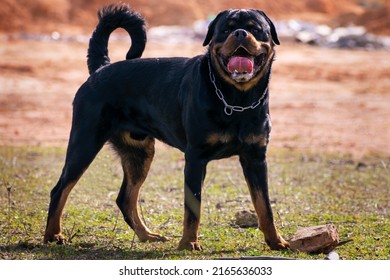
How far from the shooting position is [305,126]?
17188 millimetres

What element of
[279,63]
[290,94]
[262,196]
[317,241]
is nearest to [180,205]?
[262,196]

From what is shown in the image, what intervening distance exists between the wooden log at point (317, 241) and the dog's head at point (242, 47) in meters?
1.24

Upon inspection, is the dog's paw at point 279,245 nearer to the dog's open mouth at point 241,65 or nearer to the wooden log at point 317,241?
the wooden log at point 317,241

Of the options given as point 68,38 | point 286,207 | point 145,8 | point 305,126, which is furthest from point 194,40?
point 286,207

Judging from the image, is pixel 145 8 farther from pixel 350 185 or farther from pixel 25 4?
pixel 350 185

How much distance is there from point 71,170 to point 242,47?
1900 millimetres

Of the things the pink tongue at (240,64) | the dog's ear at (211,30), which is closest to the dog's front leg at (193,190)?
the pink tongue at (240,64)

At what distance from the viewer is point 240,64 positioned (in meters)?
6.48

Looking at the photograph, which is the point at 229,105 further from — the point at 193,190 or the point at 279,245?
the point at 279,245

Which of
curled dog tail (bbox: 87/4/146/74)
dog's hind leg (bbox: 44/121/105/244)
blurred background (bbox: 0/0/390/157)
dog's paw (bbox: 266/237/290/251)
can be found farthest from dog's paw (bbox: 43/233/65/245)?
blurred background (bbox: 0/0/390/157)

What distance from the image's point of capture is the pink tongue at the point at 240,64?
6480mm

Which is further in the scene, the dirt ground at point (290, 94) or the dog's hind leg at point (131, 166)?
the dirt ground at point (290, 94)

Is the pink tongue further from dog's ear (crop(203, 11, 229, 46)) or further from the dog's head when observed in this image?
dog's ear (crop(203, 11, 229, 46))

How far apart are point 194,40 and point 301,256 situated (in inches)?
897
